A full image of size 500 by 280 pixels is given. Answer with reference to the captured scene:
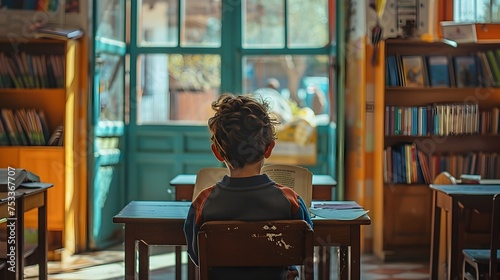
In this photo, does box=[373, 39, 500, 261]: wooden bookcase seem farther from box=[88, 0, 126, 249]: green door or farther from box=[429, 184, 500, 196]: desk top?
box=[88, 0, 126, 249]: green door

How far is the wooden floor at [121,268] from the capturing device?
5.03m

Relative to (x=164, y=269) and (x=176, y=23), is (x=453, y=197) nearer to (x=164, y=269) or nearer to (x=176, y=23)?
(x=164, y=269)

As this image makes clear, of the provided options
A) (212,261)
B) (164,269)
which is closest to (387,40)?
(164,269)

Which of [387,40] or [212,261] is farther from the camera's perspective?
[387,40]

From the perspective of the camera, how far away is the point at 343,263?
10.3 feet

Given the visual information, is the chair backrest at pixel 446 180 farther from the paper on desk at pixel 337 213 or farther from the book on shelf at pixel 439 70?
the paper on desk at pixel 337 213

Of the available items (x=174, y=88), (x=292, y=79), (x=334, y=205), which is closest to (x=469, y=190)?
(x=334, y=205)

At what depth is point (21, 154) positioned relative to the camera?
559 cm

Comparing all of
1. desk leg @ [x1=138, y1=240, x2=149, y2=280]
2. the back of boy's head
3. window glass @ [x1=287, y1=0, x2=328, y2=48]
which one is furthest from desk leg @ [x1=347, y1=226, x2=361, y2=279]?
window glass @ [x1=287, y1=0, x2=328, y2=48]

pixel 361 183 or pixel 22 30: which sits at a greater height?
pixel 22 30

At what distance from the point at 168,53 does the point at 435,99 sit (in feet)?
7.40

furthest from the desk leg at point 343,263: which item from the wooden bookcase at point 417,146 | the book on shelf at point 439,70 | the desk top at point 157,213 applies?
the book on shelf at point 439,70

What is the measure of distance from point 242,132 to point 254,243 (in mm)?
370

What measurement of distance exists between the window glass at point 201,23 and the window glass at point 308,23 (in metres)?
0.62
